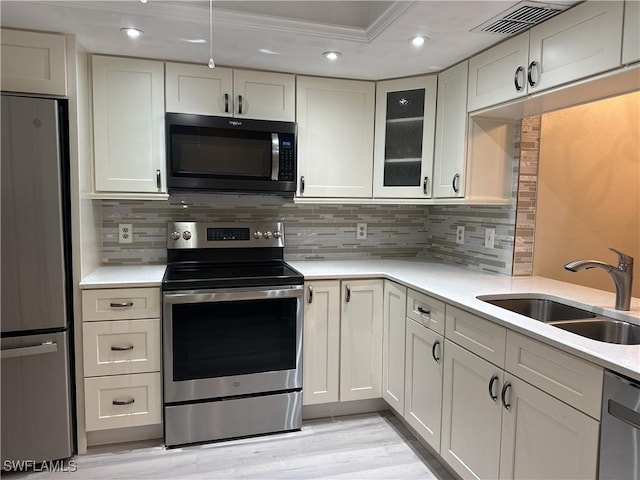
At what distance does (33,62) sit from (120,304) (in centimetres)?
123

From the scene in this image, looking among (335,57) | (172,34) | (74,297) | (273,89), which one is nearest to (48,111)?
(172,34)

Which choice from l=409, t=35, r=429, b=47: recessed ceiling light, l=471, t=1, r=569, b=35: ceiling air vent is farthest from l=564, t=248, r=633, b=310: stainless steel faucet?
l=409, t=35, r=429, b=47: recessed ceiling light

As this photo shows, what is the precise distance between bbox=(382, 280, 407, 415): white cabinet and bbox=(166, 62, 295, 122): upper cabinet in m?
1.24

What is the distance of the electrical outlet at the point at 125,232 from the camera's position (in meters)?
2.64

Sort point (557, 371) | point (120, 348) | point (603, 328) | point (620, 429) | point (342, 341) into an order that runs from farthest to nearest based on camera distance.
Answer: point (342, 341)
point (120, 348)
point (603, 328)
point (557, 371)
point (620, 429)

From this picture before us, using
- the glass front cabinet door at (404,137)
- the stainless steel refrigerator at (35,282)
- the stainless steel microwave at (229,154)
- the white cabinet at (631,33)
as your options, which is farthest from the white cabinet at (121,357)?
the white cabinet at (631,33)

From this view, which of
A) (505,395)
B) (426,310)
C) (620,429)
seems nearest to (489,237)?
(426,310)

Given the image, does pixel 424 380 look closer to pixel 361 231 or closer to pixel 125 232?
pixel 361 231

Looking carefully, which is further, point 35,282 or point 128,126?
point 128,126

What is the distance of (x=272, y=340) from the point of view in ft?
7.84

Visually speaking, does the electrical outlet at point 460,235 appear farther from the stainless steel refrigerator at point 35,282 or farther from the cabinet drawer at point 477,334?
the stainless steel refrigerator at point 35,282

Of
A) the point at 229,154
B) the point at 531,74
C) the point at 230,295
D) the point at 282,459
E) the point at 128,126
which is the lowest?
the point at 282,459

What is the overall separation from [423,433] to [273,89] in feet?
6.89

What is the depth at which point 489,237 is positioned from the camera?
2547mm
